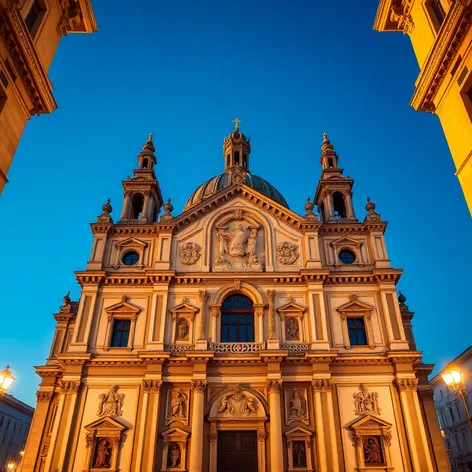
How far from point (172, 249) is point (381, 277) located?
45.0 ft

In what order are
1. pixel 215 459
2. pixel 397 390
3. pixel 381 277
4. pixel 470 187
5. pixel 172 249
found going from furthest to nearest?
pixel 172 249 < pixel 381 277 < pixel 397 390 < pixel 215 459 < pixel 470 187

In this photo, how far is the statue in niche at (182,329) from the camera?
27.3 m

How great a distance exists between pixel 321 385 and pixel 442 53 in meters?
17.8

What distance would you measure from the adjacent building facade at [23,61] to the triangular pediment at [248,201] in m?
16.3

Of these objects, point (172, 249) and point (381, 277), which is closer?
point (381, 277)

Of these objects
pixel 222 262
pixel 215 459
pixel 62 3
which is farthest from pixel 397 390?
pixel 62 3

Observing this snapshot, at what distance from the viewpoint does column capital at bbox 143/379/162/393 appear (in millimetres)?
25047

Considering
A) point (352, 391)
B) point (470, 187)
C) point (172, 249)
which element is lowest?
point (352, 391)

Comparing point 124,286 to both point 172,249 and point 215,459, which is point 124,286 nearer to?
point 172,249

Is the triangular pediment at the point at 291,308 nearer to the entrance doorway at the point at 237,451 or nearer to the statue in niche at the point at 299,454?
the entrance doorway at the point at 237,451

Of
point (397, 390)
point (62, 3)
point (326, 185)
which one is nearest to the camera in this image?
point (62, 3)

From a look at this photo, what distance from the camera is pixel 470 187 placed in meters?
13.3

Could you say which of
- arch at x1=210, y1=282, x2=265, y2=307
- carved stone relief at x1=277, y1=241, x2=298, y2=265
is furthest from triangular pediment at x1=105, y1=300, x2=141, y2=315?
carved stone relief at x1=277, y1=241, x2=298, y2=265

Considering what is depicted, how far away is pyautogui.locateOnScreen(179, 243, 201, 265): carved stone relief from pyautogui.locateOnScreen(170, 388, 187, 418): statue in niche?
835cm
